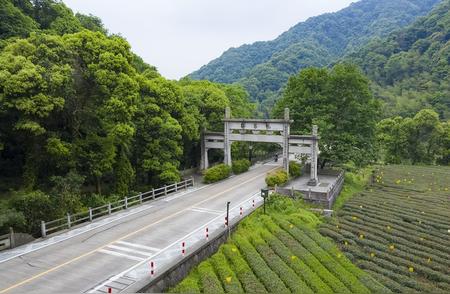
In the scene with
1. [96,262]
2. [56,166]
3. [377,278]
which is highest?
[56,166]

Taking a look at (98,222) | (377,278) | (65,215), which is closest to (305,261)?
(377,278)

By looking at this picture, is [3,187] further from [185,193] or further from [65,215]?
[185,193]

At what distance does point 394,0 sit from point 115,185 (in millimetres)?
188438

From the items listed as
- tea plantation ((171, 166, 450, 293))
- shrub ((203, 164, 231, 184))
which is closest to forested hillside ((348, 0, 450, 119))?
shrub ((203, 164, 231, 184))

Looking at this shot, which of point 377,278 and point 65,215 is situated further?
point 65,215

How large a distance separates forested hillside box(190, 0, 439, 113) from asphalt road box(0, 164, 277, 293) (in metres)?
86.0

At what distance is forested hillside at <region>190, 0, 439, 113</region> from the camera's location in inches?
4727

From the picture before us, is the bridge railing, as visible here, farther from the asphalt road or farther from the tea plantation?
the tea plantation

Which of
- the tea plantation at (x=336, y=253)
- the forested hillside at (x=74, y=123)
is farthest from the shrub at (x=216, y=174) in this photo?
the tea plantation at (x=336, y=253)

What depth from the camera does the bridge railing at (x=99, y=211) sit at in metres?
19.0

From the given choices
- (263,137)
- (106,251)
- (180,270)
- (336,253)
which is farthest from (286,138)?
(106,251)

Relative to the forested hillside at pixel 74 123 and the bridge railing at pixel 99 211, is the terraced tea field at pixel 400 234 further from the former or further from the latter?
the forested hillside at pixel 74 123

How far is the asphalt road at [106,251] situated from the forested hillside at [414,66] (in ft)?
212

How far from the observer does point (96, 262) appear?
1570 cm
